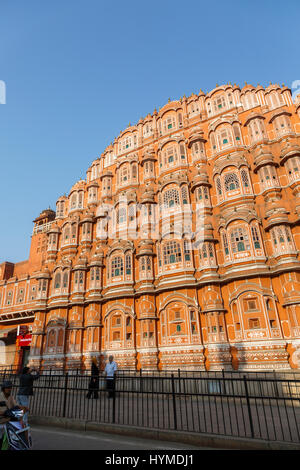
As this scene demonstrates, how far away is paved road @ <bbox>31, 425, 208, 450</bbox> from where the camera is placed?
647cm

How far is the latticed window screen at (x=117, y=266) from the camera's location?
2400 cm

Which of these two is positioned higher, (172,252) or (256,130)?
(256,130)

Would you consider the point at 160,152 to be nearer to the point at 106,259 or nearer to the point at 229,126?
the point at 229,126

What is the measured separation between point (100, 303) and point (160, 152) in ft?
50.8

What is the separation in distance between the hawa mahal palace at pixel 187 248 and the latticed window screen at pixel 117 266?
0.37 feet

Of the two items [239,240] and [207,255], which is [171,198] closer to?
[207,255]

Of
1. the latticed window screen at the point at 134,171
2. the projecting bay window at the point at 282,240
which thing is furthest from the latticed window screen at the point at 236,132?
the latticed window screen at the point at 134,171

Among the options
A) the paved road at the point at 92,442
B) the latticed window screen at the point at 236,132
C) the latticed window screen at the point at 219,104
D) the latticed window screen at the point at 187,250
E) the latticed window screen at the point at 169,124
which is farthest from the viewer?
the latticed window screen at the point at 169,124

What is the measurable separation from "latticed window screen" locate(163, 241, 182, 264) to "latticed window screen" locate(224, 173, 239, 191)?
613 cm

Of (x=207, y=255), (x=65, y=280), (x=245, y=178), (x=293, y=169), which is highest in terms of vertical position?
(x=245, y=178)

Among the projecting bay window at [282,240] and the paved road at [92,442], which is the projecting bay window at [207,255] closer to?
the projecting bay window at [282,240]

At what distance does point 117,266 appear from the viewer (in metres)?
24.4

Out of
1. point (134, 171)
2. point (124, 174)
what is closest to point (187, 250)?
point (134, 171)

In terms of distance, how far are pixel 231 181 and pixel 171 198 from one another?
5.19 metres
